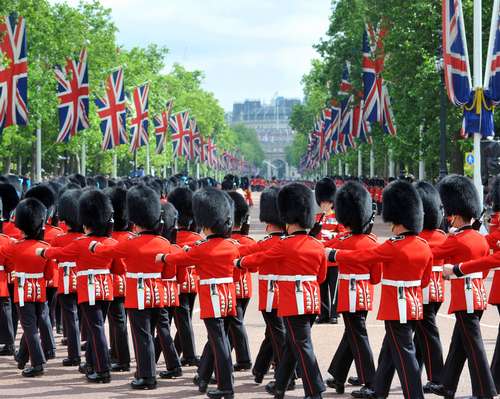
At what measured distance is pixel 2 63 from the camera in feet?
95.3

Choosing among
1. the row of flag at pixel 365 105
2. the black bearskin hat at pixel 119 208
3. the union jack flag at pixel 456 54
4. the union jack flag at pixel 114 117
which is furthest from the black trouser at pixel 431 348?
the union jack flag at pixel 114 117

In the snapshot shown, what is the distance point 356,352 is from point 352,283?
55 centimetres

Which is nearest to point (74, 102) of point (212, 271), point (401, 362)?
point (212, 271)

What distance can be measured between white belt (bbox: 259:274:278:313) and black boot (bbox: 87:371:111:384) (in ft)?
4.87

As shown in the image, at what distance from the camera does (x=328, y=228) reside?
12.8 m

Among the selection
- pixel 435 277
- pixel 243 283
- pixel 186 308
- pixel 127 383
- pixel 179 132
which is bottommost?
pixel 127 383

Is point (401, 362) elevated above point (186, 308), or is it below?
below

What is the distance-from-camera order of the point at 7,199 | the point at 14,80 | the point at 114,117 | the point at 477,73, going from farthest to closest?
the point at 114,117 < the point at 14,80 < the point at 477,73 < the point at 7,199

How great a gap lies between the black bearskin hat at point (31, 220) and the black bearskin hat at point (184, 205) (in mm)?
1402

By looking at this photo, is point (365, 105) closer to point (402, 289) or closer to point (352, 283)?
point (352, 283)

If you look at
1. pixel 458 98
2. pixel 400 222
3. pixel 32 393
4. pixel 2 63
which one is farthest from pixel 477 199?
pixel 2 63

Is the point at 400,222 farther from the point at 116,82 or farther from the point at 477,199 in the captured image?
the point at 116,82

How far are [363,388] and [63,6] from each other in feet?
125

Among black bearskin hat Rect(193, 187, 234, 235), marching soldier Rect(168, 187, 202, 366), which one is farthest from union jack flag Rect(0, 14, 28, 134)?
black bearskin hat Rect(193, 187, 234, 235)
